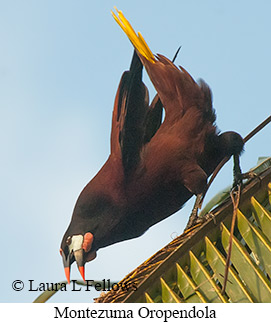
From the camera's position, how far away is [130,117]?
8.55 feet

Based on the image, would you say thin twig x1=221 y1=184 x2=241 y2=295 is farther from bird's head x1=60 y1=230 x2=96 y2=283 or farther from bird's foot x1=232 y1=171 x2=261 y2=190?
bird's head x1=60 y1=230 x2=96 y2=283

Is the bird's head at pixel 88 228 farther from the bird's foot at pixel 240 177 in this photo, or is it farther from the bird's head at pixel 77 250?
the bird's foot at pixel 240 177

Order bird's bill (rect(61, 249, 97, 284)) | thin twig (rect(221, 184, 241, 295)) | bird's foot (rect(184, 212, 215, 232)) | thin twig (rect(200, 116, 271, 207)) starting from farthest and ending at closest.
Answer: bird's bill (rect(61, 249, 97, 284)), thin twig (rect(200, 116, 271, 207)), bird's foot (rect(184, 212, 215, 232)), thin twig (rect(221, 184, 241, 295))

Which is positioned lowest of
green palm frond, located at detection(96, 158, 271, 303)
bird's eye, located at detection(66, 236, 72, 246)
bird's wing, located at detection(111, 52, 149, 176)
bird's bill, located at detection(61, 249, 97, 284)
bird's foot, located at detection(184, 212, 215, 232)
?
green palm frond, located at detection(96, 158, 271, 303)

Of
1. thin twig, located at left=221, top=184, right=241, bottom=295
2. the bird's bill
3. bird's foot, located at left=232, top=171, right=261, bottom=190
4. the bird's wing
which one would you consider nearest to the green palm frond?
thin twig, located at left=221, top=184, right=241, bottom=295

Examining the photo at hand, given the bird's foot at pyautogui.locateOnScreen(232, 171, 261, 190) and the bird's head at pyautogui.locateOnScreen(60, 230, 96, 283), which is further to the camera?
the bird's head at pyautogui.locateOnScreen(60, 230, 96, 283)

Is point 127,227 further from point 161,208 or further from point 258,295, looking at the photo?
point 258,295

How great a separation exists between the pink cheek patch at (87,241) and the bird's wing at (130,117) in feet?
1.06

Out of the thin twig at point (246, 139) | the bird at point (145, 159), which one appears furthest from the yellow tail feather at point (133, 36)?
the thin twig at point (246, 139)

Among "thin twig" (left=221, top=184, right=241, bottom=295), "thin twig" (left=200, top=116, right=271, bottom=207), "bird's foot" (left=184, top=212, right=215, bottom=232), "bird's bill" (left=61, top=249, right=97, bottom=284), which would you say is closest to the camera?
"thin twig" (left=221, top=184, right=241, bottom=295)

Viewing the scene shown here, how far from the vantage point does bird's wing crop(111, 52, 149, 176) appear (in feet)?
8.37
